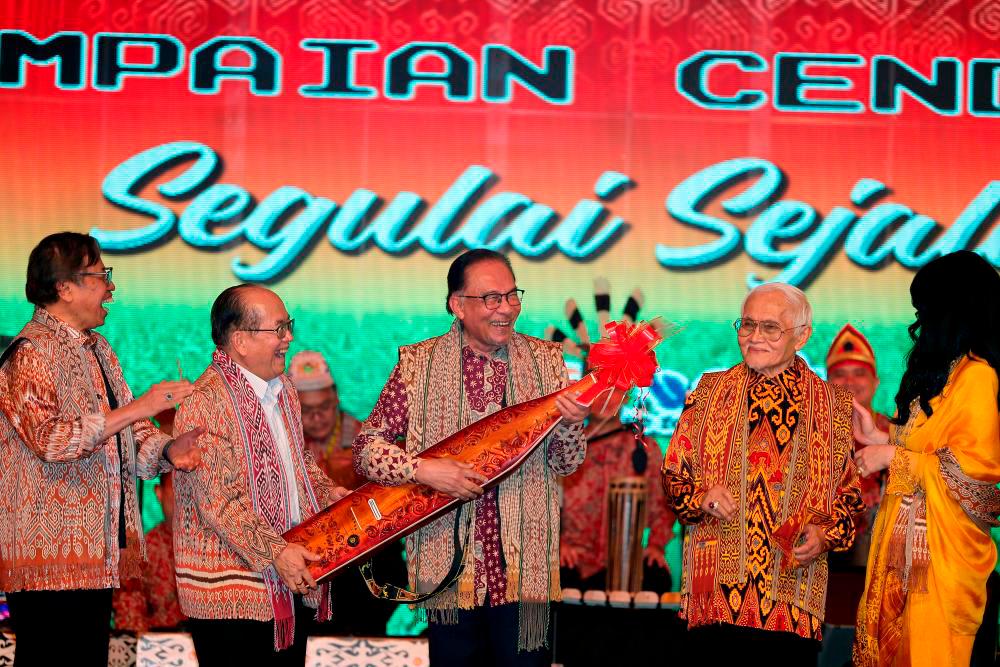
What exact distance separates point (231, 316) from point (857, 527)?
3.38m

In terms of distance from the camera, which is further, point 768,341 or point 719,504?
point 768,341

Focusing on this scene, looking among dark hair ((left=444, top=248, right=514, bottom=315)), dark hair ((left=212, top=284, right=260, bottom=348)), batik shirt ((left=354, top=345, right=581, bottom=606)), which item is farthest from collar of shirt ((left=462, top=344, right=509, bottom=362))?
dark hair ((left=212, top=284, right=260, bottom=348))

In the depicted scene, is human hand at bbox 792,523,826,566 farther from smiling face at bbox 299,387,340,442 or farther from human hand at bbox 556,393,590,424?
smiling face at bbox 299,387,340,442

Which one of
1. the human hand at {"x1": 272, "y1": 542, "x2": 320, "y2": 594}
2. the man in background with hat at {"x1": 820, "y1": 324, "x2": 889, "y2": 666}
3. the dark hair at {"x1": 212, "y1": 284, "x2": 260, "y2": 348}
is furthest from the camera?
the man in background with hat at {"x1": 820, "y1": 324, "x2": 889, "y2": 666}

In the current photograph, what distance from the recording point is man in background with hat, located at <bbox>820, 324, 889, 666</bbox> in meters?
5.13

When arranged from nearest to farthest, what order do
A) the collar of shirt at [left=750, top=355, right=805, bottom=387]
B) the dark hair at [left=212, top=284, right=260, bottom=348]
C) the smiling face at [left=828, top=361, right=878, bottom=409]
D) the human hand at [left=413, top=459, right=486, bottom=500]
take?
the human hand at [left=413, top=459, right=486, bottom=500] → the dark hair at [left=212, top=284, right=260, bottom=348] → the collar of shirt at [left=750, top=355, right=805, bottom=387] → the smiling face at [left=828, top=361, right=878, bottom=409]

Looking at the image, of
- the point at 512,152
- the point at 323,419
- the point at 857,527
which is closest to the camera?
the point at 857,527

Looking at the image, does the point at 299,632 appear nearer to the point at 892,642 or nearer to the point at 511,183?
the point at 892,642

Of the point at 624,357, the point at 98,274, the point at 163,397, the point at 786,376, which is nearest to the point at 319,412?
the point at 98,274

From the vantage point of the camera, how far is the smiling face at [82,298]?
3.73 metres

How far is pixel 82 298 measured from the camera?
374 centimetres

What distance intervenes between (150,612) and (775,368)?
139 inches

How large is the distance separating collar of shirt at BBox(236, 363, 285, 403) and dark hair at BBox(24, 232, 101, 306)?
24.3 inches

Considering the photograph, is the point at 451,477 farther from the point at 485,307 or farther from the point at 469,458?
the point at 485,307
